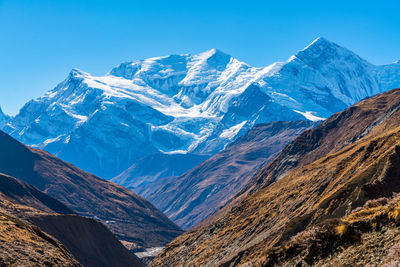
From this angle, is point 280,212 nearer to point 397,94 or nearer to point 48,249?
point 48,249

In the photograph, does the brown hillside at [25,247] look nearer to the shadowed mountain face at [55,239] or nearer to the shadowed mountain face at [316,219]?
the shadowed mountain face at [55,239]

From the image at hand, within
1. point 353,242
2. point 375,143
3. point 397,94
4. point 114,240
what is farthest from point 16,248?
point 397,94

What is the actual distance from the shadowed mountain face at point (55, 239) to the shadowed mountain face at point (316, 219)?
43.6 feet

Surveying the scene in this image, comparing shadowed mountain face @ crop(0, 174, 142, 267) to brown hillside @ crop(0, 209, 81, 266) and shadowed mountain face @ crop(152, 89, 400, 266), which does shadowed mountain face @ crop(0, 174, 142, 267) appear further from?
shadowed mountain face @ crop(152, 89, 400, 266)

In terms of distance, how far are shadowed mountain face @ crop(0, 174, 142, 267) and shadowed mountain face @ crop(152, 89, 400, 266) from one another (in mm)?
13290

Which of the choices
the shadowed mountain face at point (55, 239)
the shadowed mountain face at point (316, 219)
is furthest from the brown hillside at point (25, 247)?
the shadowed mountain face at point (316, 219)

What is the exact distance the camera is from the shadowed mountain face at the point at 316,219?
77.6 ft

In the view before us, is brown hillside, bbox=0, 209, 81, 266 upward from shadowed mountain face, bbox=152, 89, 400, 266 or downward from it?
upward

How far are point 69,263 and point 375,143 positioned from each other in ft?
165

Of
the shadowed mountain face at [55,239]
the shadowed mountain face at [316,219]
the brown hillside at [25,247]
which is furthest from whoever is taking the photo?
the shadowed mountain face at [55,239]

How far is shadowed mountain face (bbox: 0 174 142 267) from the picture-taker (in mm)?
62772

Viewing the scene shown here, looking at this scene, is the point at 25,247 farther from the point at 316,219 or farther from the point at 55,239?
the point at 316,219

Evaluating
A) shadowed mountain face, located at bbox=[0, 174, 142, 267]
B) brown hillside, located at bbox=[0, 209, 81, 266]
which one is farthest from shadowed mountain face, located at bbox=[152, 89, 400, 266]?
brown hillside, located at bbox=[0, 209, 81, 266]

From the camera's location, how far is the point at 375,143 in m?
82.6
